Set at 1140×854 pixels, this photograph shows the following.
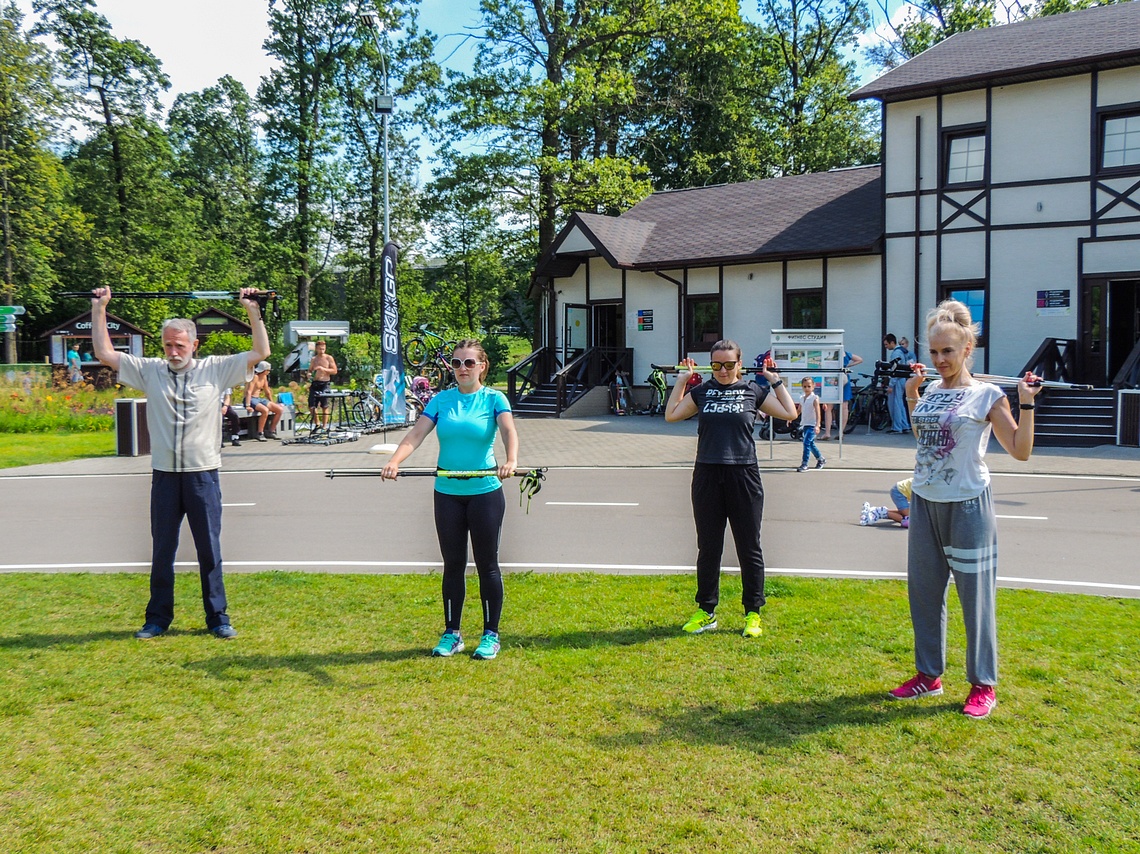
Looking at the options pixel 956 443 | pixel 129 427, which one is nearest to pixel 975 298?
pixel 129 427

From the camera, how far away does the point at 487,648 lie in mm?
5746

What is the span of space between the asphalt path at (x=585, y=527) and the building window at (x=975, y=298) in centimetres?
878

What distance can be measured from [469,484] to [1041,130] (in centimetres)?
2024

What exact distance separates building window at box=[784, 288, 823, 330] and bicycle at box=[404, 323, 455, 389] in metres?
8.99

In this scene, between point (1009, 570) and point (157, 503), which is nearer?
point (157, 503)

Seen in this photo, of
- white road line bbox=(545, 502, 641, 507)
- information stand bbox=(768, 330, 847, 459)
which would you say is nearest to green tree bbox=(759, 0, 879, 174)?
information stand bbox=(768, 330, 847, 459)

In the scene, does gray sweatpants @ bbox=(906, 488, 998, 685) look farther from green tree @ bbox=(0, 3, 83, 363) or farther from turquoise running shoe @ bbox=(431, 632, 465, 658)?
green tree @ bbox=(0, 3, 83, 363)

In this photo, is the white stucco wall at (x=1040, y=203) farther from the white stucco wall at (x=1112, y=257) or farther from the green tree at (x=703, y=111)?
the green tree at (x=703, y=111)

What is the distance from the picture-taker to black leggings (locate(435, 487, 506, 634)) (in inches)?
225

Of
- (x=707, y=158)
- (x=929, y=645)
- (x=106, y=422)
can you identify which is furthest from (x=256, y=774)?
(x=707, y=158)

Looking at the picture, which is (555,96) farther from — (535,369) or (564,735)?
(564,735)

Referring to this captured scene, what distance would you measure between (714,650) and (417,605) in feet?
7.25

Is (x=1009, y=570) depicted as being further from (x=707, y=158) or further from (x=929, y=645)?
(x=707, y=158)

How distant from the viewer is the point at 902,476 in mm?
14469
